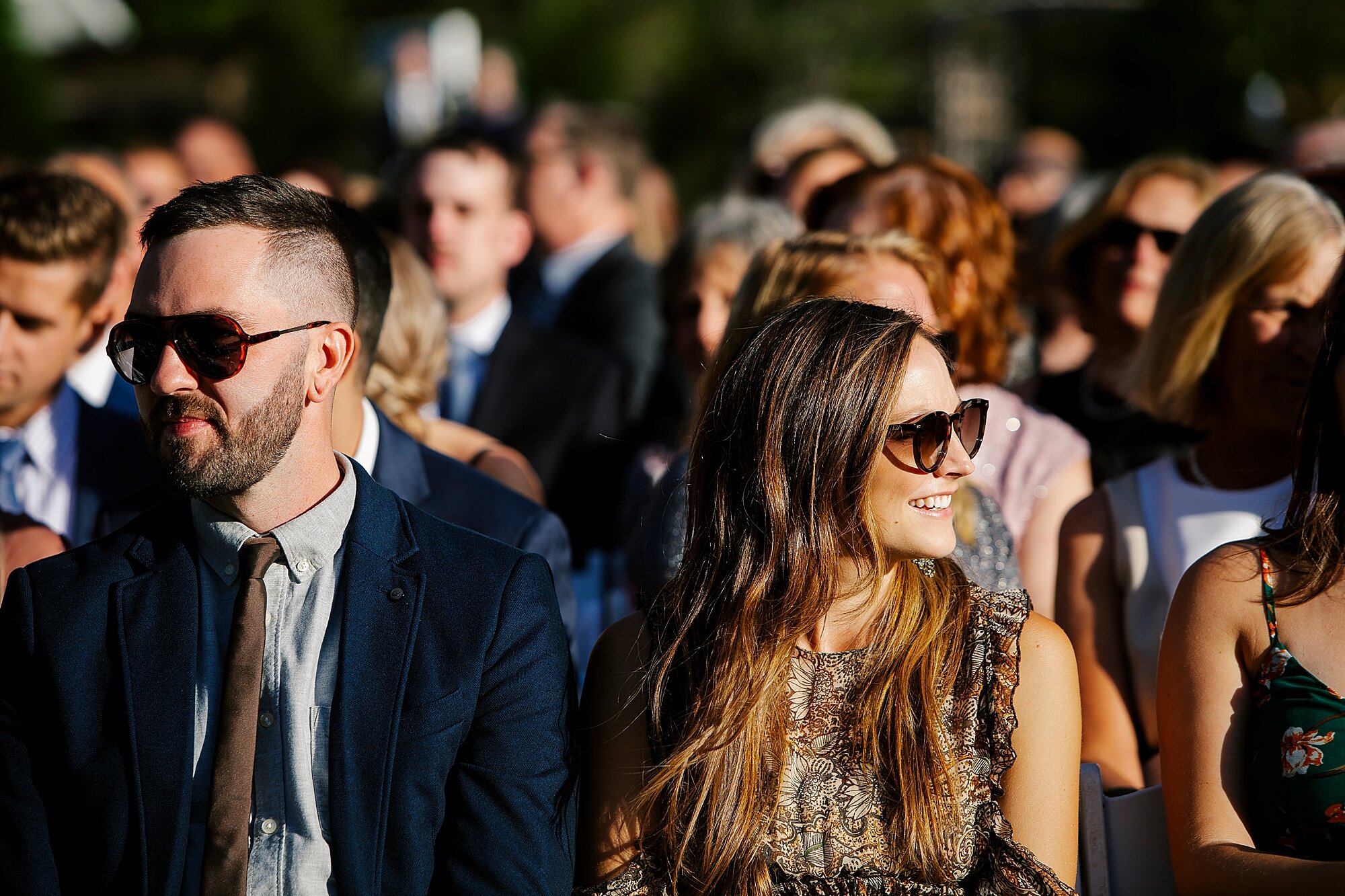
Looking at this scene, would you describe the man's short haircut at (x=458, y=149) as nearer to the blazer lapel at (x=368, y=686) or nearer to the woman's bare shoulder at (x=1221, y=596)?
the blazer lapel at (x=368, y=686)

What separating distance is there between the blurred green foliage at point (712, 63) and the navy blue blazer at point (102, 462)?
10764 mm

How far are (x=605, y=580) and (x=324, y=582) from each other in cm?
209

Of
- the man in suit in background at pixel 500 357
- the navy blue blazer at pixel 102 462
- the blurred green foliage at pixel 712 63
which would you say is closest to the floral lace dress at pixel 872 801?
the navy blue blazer at pixel 102 462

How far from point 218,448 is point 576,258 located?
17.1 ft

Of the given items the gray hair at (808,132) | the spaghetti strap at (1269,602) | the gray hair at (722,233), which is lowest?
the spaghetti strap at (1269,602)

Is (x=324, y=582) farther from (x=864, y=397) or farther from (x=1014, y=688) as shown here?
(x=1014, y=688)

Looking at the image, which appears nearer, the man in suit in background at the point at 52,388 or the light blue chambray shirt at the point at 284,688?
the light blue chambray shirt at the point at 284,688

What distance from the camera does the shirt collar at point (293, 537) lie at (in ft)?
8.45

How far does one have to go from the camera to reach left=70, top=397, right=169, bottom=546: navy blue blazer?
396cm

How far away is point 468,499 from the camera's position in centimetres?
349

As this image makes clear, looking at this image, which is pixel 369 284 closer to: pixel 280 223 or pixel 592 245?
pixel 280 223

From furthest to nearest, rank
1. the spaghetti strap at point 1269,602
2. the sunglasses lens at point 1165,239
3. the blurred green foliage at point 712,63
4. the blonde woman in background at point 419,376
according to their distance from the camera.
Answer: the blurred green foliage at point 712,63 < the sunglasses lens at point 1165,239 < the blonde woman in background at point 419,376 < the spaghetti strap at point 1269,602

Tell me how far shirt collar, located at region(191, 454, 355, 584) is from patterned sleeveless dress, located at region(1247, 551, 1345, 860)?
5.96 ft

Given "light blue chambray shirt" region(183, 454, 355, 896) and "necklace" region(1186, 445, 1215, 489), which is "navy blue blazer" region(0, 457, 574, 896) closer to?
"light blue chambray shirt" region(183, 454, 355, 896)
